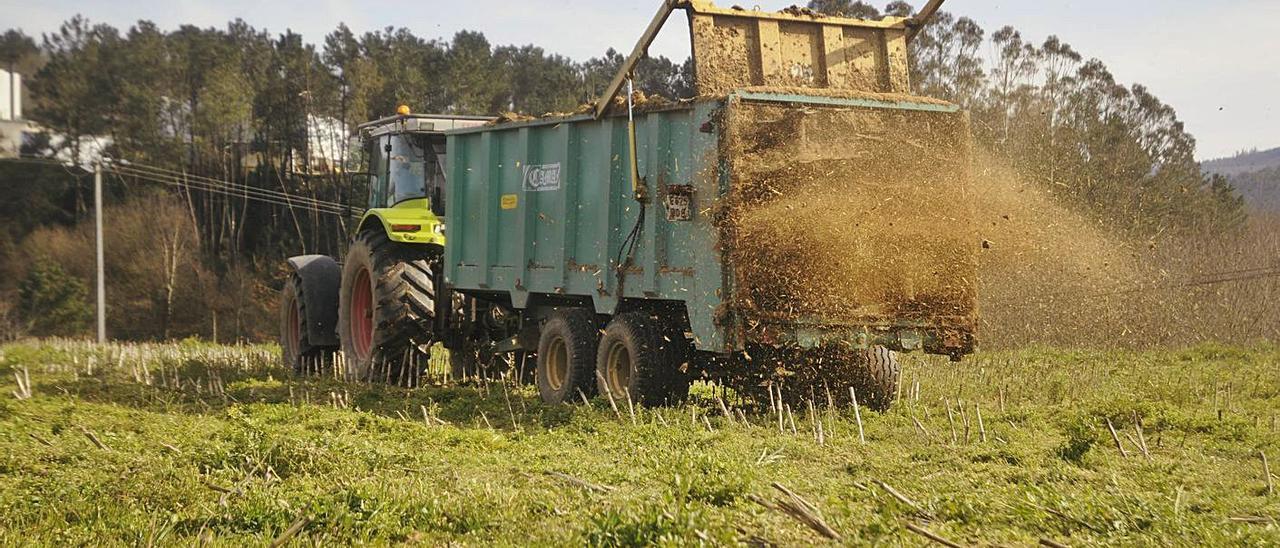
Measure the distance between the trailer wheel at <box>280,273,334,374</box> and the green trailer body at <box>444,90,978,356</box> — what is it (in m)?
5.78

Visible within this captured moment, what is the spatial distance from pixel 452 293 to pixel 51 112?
762 inches

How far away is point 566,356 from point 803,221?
300cm

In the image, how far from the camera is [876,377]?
34.5ft

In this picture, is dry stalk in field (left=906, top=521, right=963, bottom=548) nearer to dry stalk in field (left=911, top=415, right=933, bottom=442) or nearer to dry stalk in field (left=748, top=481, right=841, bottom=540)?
dry stalk in field (left=748, top=481, right=841, bottom=540)

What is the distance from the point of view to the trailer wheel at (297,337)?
15422 mm

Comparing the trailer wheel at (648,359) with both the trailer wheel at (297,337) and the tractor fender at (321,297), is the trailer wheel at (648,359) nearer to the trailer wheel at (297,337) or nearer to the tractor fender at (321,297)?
the tractor fender at (321,297)

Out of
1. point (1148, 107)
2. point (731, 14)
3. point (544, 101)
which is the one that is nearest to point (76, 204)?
point (544, 101)

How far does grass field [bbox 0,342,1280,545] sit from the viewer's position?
5.90m

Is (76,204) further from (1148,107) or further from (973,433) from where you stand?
(973,433)

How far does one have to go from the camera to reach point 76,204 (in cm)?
4641

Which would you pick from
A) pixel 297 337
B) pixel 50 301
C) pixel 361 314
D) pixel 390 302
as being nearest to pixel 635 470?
pixel 390 302

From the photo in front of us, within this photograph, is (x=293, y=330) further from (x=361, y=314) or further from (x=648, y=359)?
(x=648, y=359)

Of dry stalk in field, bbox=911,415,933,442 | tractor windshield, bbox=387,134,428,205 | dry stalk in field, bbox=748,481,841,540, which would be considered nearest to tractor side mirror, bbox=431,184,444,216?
tractor windshield, bbox=387,134,428,205

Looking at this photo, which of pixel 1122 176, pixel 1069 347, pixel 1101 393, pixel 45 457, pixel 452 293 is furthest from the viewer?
pixel 1122 176
